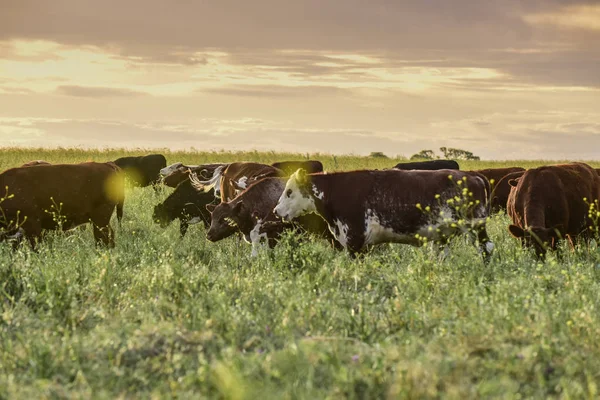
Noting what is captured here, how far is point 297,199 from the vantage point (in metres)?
10.2

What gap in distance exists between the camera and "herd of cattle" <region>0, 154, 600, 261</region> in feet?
31.6

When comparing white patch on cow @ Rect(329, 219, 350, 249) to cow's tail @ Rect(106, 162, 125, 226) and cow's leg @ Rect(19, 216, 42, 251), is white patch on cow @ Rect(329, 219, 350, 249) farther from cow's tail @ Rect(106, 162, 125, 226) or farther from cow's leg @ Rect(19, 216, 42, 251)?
cow's leg @ Rect(19, 216, 42, 251)

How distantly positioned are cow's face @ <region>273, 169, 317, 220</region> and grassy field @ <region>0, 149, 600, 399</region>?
124 cm

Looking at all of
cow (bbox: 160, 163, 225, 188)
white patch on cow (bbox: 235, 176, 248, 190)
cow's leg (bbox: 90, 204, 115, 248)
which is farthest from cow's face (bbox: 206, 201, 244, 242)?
cow (bbox: 160, 163, 225, 188)

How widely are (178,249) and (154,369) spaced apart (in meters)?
6.29

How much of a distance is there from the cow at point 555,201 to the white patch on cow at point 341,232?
2.22 meters

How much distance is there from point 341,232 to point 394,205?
0.77 meters

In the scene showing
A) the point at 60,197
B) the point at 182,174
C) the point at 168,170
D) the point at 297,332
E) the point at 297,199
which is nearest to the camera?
the point at 297,332

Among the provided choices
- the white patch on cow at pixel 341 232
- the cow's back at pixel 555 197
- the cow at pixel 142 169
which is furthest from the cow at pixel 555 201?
the cow at pixel 142 169

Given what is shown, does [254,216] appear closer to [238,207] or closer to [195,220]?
[238,207]

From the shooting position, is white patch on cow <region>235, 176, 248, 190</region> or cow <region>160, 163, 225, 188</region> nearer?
white patch on cow <region>235, 176, 248, 190</region>

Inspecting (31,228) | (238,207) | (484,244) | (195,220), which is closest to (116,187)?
(31,228)

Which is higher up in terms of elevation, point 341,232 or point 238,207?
point 238,207

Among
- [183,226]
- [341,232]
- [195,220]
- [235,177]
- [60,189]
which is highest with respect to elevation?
[235,177]
